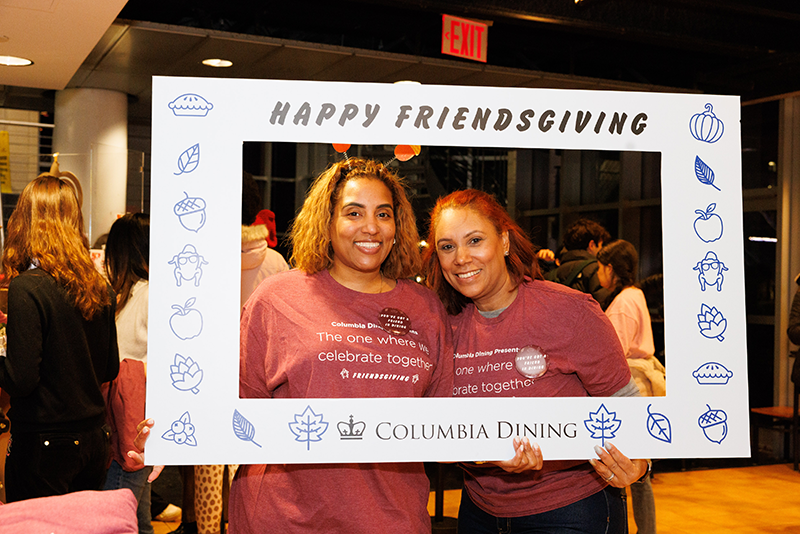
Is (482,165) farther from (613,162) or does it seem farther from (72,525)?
(72,525)

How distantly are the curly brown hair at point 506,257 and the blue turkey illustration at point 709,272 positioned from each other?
1.31ft

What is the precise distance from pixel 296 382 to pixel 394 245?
1.47ft

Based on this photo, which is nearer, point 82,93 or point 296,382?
point 296,382

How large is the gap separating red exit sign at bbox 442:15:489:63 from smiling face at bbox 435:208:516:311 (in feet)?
9.84

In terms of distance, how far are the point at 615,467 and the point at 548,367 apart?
261mm

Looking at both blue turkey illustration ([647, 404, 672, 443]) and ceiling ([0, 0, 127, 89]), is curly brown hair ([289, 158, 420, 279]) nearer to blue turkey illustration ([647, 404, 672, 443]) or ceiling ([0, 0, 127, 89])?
blue turkey illustration ([647, 404, 672, 443])

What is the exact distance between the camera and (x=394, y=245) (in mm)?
1773

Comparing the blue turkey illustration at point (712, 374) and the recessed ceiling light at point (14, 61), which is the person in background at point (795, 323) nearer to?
the blue turkey illustration at point (712, 374)

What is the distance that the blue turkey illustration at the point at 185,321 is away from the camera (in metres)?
1.47

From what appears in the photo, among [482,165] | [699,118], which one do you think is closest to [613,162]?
[482,165]

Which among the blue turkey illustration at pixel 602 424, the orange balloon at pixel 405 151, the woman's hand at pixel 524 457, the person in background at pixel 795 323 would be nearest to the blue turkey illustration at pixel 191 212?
the orange balloon at pixel 405 151

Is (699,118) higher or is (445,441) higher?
(699,118)

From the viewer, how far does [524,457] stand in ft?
4.91

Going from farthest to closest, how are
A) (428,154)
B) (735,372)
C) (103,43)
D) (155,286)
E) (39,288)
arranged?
(428,154) → (103,43) → (39,288) → (735,372) → (155,286)
